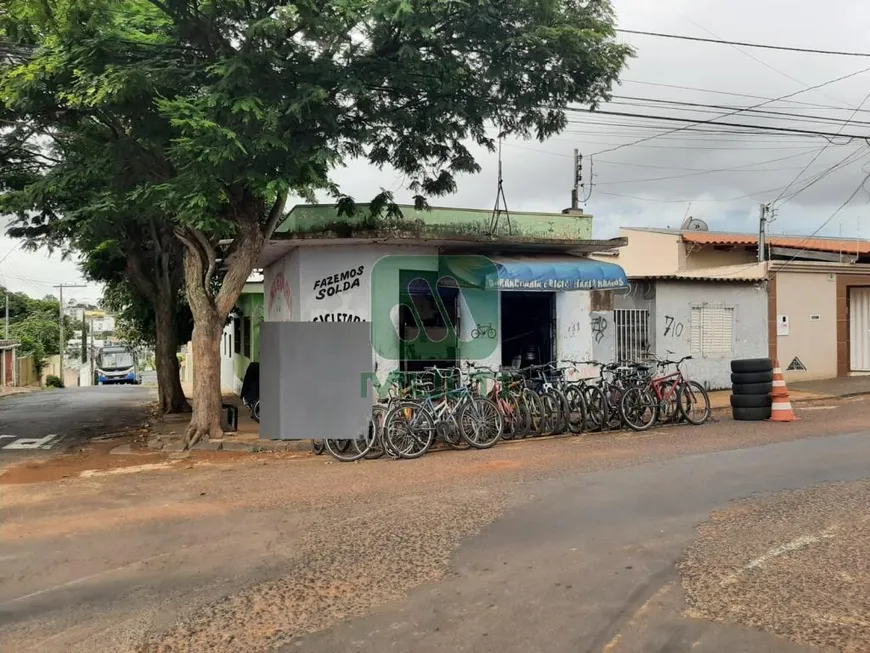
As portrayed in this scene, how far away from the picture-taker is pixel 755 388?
1243 centimetres

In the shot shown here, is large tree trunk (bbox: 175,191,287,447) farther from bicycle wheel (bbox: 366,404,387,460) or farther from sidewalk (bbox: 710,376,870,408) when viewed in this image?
sidewalk (bbox: 710,376,870,408)

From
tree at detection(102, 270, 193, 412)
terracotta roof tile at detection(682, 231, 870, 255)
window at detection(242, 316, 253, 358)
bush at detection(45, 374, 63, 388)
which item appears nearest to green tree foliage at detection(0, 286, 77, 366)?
bush at detection(45, 374, 63, 388)

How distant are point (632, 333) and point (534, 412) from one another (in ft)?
20.8

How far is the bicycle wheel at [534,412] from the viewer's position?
11406 millimetres

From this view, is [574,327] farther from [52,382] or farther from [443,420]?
[52,382]

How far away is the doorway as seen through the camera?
14.9m

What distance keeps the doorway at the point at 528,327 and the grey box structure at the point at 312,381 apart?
239 inches

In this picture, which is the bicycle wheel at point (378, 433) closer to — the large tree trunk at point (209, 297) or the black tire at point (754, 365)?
the large tree trunk at point (209, 297)

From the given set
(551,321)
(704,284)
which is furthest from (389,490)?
(704,284)

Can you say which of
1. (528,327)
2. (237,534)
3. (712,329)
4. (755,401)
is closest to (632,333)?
(712,329)

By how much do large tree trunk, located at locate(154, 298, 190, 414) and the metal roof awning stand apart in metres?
7.06

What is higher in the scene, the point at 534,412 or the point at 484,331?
the point at 484,331

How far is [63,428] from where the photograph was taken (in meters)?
15.2

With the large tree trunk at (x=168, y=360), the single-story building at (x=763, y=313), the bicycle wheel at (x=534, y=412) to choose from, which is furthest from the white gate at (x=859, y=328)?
the large tree trunk at (x=168, y=360)
